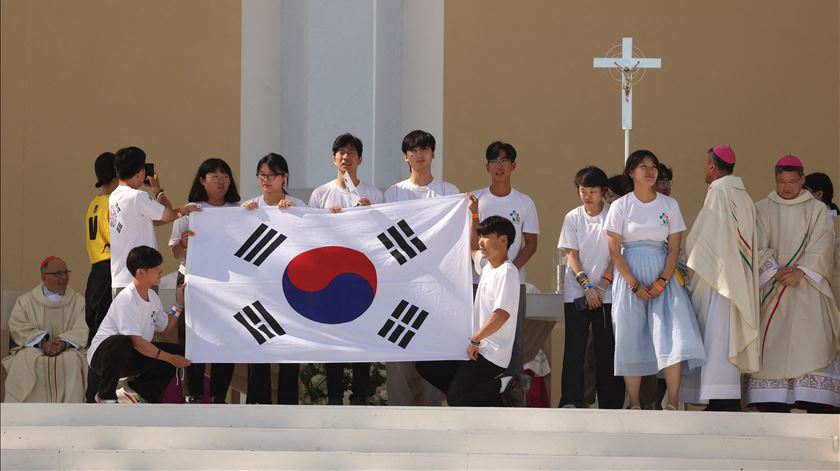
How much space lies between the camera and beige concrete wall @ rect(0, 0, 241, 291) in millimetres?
13047

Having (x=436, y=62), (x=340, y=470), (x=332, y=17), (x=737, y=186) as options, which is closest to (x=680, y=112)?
(x=436, y=62)

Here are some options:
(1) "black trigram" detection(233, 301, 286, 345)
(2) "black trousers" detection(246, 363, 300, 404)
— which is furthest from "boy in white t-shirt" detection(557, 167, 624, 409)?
(1) "black trigram" detection(233, 301, 286, 345)

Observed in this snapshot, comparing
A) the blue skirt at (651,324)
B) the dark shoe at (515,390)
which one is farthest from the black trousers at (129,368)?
A: the blue skirt at (651,324)

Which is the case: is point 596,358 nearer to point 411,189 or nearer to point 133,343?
point 411,189

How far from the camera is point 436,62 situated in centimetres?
1356

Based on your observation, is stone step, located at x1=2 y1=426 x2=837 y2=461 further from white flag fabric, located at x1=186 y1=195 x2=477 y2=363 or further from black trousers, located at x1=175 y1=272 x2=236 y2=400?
black trousers, located at x1=175 y1=272 x2=236 y2=400

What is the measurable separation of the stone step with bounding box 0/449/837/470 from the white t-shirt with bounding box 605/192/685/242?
1515mm

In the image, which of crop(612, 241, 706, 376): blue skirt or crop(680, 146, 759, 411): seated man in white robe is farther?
crop(680, 146, 759, 411): seated man in white robe

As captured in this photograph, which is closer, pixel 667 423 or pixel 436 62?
pixel 667 423

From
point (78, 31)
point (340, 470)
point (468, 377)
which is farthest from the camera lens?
point (78, 31)

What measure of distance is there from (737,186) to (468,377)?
1.93m

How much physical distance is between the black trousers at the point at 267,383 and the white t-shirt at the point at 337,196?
1.01m

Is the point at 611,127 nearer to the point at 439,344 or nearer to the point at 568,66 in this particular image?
the point at 568,66

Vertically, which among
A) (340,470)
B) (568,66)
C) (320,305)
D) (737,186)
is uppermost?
(568,66)
